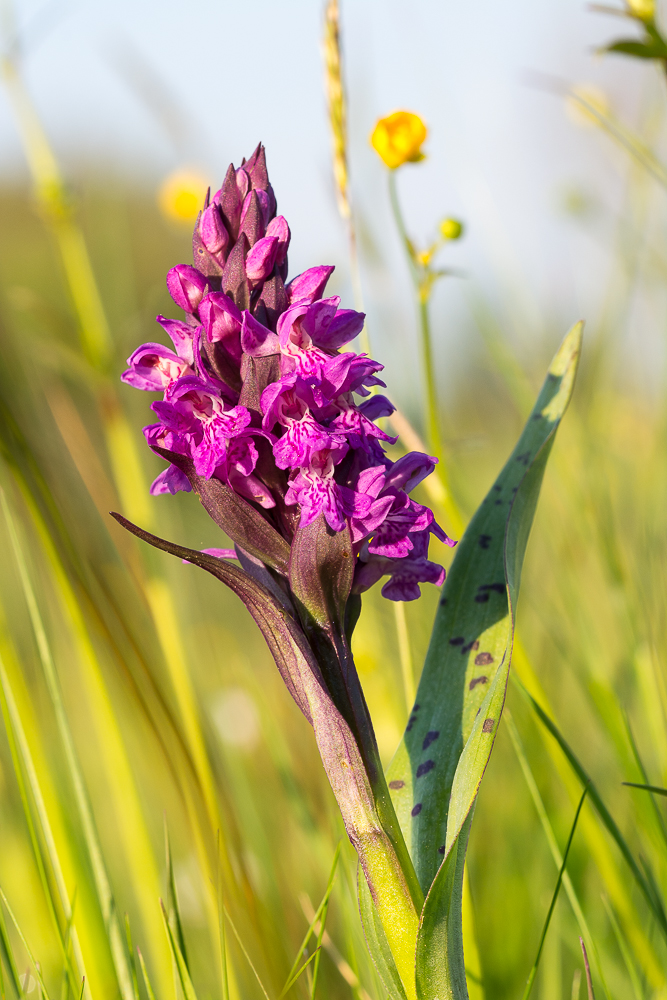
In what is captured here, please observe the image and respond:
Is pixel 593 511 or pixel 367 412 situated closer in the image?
pixel 367 412

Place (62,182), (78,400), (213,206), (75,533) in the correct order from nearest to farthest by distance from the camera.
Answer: (75,533) < (213,206) < (62,182) < (78,400)

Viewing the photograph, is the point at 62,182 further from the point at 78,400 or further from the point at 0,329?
the point at 78,400

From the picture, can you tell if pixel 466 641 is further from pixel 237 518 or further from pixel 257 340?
pixel 257 340

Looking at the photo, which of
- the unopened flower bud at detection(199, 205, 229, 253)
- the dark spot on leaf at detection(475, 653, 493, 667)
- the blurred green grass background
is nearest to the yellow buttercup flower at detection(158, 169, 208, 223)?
the blurred green grass background

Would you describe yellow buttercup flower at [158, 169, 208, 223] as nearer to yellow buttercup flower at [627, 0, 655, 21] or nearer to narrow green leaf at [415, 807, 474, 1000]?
yellow buttercup flower at [627, 0, 655, 21]

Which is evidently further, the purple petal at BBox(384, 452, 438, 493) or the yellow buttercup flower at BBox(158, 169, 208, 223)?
the yellow buttercup flower at BBox(158, 169, 208, 223)

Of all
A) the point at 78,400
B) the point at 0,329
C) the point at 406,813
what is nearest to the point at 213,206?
the point at 0,329

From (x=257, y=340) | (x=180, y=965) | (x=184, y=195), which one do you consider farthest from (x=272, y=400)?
(x=184, y=195)

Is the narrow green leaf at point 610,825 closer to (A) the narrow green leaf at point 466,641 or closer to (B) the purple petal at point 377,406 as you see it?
(A) the narrow green leaf at point 466,641
